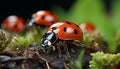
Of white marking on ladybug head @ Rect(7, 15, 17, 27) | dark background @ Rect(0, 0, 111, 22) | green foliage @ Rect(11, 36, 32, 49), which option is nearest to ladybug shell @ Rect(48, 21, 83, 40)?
green foliage @ Rect(11, 36, 32, 49)

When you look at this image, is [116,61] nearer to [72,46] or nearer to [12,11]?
[72,46]

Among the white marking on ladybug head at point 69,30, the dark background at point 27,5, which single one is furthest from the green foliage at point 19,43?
the dark background at point 27,5

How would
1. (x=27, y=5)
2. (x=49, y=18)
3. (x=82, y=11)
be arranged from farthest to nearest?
(x=27, y=5) < (x=82, y=11) < (x=49, y=18)

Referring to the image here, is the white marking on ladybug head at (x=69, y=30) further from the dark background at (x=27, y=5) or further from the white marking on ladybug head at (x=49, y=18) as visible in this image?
the dark background at (x=27, y=5)

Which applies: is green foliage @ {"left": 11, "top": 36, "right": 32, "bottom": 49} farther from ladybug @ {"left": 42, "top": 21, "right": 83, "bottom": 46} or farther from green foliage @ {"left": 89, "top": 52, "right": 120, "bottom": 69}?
green foliage @ {"left": 89, "top": 52, "right": 120, "bottom": 69}

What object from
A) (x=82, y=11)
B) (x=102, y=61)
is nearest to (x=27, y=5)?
(x=82, y=11)

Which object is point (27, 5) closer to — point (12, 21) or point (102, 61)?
point (12, 21)
